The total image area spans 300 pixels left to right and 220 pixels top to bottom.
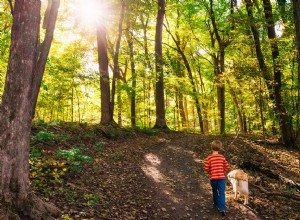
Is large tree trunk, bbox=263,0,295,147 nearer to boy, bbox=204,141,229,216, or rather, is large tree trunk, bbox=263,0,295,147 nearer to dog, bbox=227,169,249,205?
Answer: dog, bbox=227,169,249,205

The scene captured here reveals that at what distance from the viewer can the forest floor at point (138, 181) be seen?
6109 mm

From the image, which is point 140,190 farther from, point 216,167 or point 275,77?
point 275,77

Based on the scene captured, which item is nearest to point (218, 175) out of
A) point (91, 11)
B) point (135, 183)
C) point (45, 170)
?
point (135, 183)

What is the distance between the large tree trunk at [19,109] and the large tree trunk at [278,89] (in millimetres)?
11759

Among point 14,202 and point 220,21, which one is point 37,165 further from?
point 220,21

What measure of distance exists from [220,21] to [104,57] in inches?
410

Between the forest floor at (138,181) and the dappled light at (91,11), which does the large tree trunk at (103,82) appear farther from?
the forest floor at (138,181)

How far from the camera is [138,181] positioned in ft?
26.8

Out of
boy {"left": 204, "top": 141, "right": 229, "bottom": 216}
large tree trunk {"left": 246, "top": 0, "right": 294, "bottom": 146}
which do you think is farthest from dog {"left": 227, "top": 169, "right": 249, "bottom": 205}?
large tree trunk {"left": 246, "top": 0, "right": 294, "bottom": 146}

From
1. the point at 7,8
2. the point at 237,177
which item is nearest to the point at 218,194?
the point at 237,177

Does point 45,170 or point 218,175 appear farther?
point 45,170

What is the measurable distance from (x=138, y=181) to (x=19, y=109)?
15.8ft

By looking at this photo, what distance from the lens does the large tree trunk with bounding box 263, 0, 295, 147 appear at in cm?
1375

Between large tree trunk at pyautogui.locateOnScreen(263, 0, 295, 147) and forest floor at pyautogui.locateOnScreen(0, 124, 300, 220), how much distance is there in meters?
3.08
